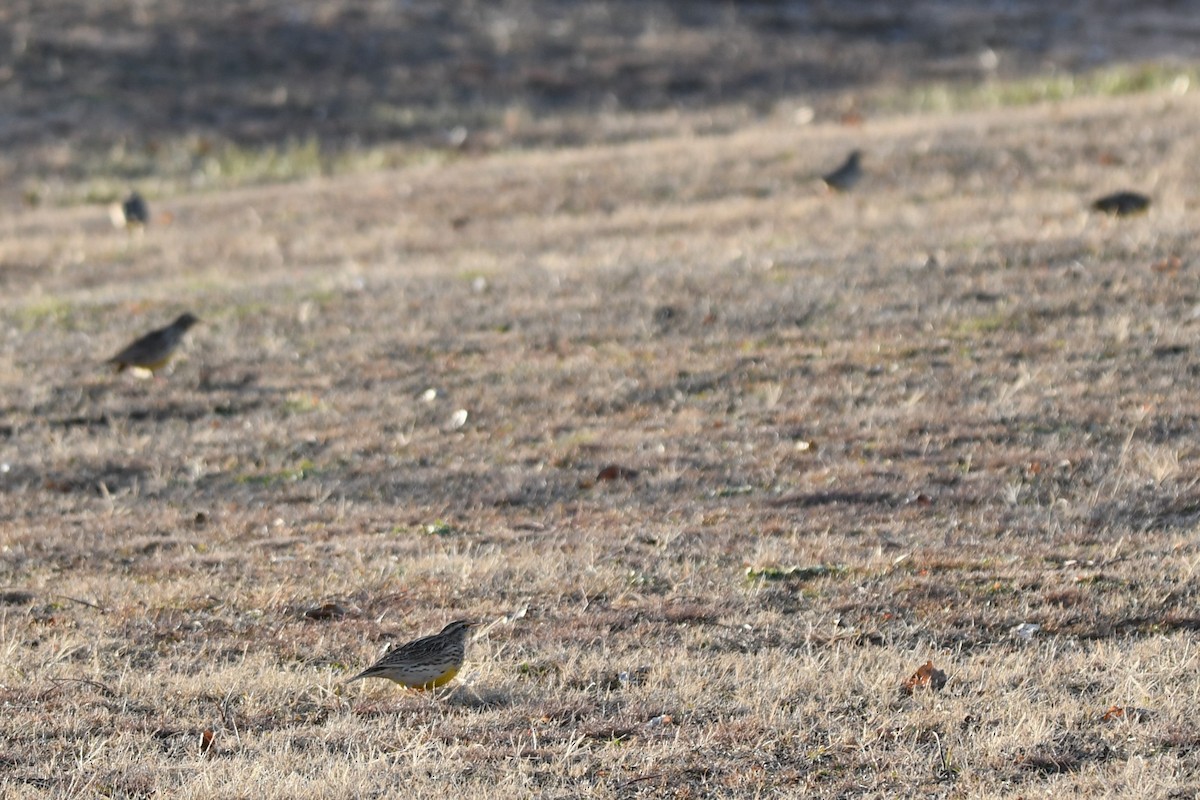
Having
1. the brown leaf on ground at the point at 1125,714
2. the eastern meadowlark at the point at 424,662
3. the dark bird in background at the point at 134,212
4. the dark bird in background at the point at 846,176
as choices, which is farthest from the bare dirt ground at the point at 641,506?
the dark bird in background at the point at 134,212

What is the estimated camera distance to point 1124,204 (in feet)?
50.6

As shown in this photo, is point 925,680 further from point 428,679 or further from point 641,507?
point 641,507

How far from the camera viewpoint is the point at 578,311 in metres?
13.6

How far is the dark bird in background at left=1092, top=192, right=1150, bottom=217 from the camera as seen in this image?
15.4m

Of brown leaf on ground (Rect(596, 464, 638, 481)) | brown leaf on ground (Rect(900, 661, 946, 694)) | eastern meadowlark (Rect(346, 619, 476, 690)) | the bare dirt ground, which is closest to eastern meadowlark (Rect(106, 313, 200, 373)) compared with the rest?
the bare dirt ground

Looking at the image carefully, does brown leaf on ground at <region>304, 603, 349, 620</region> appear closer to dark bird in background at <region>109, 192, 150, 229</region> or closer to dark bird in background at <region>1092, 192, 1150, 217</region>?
dark bird in background at <region>1092, 192, 1150, 217</region>

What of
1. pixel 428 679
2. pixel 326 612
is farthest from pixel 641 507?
pixel 428 679

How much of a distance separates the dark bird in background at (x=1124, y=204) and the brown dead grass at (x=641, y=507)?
41 centimetres

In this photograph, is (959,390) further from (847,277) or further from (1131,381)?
(847,277)

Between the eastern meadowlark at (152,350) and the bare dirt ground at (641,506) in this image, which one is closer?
the bare dirt ground at (641,506)

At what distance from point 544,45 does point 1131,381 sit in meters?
25.9

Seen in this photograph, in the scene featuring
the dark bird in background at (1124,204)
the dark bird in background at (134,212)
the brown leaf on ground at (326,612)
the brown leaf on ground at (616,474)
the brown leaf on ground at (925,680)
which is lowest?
the dark bird in background at (134,212)

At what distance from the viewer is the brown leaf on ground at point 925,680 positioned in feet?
21.0

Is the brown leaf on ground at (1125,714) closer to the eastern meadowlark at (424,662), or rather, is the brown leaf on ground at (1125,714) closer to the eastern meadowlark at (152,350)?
the eastern meadowlark at (424,662)
